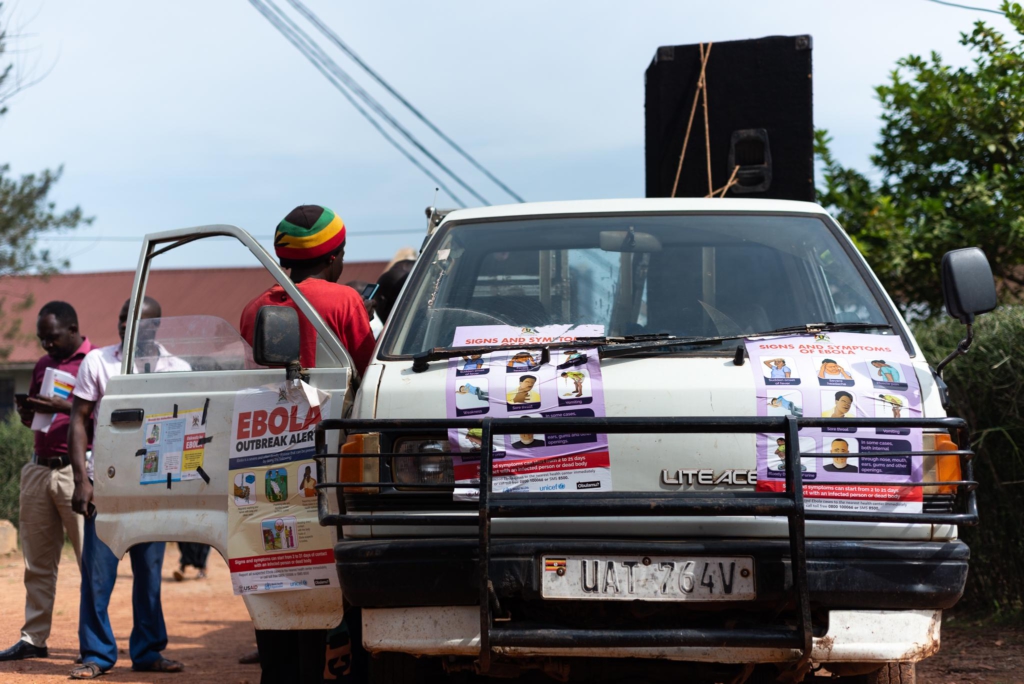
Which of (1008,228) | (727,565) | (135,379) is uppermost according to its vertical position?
(1008,228)

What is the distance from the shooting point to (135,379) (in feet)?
13.8

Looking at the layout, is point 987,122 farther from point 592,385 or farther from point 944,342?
point 592,385

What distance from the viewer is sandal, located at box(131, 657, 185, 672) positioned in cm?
587

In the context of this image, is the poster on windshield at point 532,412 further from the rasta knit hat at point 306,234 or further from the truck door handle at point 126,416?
the truck door handle at point 126,416

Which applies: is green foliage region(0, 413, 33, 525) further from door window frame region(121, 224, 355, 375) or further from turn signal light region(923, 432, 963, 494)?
turn signal light region(923, 432, 963, 494)

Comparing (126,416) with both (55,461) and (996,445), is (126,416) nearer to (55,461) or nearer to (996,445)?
(55,461)

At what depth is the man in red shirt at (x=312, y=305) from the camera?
415 centimetres

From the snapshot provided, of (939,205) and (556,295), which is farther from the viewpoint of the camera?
(939,205)

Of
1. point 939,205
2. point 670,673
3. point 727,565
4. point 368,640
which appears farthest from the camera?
point 939,205

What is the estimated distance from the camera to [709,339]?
138 inches

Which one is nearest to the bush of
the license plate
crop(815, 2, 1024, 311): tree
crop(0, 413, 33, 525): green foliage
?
crop(815, 2, 1024, 311): tree

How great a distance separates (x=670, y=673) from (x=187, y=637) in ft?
16.2

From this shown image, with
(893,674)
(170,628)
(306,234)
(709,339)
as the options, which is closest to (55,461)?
(170,628)

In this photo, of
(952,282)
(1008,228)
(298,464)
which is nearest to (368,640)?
(298,464)
